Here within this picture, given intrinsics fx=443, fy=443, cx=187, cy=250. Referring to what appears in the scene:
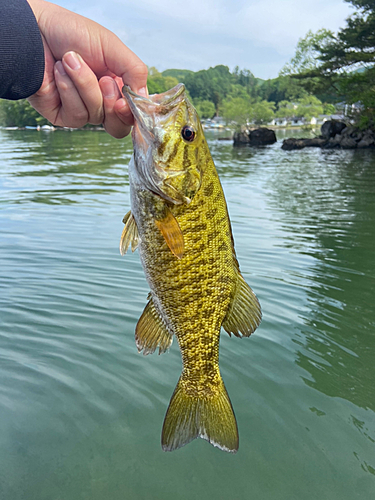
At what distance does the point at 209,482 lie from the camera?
3721 millimetres

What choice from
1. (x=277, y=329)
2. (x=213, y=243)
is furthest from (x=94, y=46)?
(x=277, y=329)

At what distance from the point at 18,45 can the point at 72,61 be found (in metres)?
0.29

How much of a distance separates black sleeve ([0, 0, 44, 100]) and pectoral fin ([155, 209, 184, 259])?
1102mm

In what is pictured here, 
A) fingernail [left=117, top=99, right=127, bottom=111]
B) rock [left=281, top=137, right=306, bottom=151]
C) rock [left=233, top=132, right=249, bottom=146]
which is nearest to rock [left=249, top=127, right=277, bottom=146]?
rock [left=233, top=132, right=249, bottom=146]

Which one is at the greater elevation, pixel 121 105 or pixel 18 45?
pixel 18 45

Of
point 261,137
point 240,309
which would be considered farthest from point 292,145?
point 240,309

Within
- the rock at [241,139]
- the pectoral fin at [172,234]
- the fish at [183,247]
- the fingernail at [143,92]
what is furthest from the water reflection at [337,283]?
the rock at [241,139]

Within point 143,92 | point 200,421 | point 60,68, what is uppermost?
point 60,68

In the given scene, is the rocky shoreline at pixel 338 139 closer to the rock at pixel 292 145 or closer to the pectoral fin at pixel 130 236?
the rock at pixel 292 145

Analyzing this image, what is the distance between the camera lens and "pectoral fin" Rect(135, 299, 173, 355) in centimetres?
266

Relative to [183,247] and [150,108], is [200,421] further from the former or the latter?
[150,108]

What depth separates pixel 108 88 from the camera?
2645 mm

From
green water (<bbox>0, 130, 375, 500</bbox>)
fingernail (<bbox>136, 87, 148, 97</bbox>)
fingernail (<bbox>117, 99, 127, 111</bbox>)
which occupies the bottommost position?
green water (<bbox>0, 130, 375, 500</bbox>)

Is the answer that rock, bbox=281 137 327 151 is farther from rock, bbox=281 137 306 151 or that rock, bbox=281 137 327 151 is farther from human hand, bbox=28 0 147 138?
human hand, bbox=28 0 147 138
